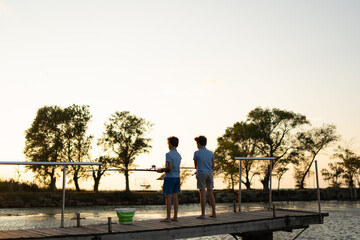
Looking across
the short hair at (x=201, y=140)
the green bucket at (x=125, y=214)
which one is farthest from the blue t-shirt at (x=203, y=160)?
the green bucket at (x=125, y=214)

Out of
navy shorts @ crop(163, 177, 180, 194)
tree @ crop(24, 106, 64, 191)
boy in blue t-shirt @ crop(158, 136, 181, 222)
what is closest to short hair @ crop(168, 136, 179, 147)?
boy in blue t-shirt @ crop(158, 136, 181, 222)

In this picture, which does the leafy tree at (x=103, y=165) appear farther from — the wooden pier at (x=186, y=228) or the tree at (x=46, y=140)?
the wooden pier at (x=186, y=228)

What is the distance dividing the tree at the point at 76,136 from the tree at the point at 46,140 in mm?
727

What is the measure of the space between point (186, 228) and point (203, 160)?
184 cm

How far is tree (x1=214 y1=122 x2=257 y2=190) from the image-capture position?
5928 centimetres

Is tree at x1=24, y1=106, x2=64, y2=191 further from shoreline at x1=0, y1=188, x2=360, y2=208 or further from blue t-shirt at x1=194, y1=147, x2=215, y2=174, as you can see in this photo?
blue t-shirt at x1=194, y1=147, x2=215, y2=174

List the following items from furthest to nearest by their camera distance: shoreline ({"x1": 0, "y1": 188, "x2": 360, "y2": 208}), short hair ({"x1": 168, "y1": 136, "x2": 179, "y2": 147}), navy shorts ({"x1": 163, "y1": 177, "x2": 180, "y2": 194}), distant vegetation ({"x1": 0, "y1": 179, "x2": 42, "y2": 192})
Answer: distant vegetation ({"x1": 0, "y1": 179, "x2": 42, "y2": 192})
shoreline ({"x1": 0, "y1": 188, "x2": 360, "y2": 208})
short hair ({"x1": 168, "y1": 136, "x2": 179, "y2": 147})
navy shorts ({"x1": 163, "y1": 177, "x2": 180, "y2": 194})

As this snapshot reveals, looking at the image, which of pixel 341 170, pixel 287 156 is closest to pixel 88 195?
pixel 287 156

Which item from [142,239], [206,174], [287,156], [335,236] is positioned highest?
[287,156]

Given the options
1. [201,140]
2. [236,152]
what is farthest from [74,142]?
[201,140]

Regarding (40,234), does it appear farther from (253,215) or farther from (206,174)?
(253,215)

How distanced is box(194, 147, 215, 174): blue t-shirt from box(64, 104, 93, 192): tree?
43.6 metres

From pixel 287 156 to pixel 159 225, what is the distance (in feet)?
180

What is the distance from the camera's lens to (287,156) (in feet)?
200
